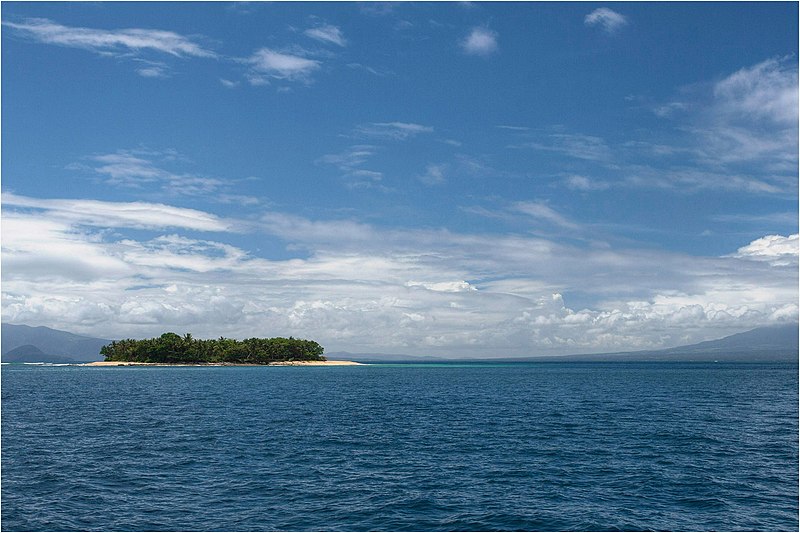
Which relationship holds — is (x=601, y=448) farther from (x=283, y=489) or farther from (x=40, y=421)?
(x=40, y=421)

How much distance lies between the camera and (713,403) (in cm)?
11819

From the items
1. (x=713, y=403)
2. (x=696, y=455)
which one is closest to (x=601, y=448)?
(x=696, y=455)

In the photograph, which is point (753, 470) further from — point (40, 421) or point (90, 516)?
point (40, 421)

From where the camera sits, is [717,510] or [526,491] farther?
[526,491]

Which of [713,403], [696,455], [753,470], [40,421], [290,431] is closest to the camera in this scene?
[753,470]

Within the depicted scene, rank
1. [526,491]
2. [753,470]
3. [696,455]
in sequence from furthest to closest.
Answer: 1. [696,455]
2. [753,470]
3. [526,491]

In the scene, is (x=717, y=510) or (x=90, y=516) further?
(x=717, y=510)

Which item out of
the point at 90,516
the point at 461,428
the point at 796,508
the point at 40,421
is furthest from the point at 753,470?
the point at 40,421

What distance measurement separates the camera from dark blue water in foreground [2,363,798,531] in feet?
127

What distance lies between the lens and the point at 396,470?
5169cm

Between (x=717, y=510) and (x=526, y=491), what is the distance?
45.3 feet

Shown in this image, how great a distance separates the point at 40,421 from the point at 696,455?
89.2 meters

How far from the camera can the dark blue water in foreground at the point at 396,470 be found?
38.6m

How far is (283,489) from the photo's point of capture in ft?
147
